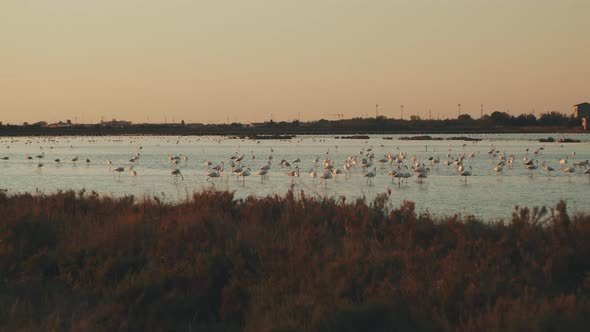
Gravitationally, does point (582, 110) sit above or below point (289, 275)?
above

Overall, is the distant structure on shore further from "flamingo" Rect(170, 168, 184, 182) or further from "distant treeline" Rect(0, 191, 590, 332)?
"distant treeline" Rect(0, 191, 590, 332)

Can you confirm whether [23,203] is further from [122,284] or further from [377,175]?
[377,175]

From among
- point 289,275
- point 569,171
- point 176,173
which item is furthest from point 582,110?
point 289,275

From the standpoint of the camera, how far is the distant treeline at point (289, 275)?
6798 mm

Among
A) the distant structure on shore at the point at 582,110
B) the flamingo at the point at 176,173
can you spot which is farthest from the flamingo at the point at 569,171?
the distant structure on shore at the point at 582,110

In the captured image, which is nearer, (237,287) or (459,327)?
(459,327)

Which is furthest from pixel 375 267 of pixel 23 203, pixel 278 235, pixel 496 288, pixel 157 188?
pixel 157 188

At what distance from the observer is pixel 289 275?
7.94 m

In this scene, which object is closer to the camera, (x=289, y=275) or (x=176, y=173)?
(x=289, y=275)

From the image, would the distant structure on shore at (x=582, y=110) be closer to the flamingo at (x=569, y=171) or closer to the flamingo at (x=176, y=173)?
the flamingo at (x=569, y=171)

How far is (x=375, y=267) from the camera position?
7.97 meters

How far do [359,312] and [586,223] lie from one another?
4.41 meters

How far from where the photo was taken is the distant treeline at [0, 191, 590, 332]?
6.80 metres

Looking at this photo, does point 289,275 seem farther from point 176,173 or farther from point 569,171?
point 569,171
